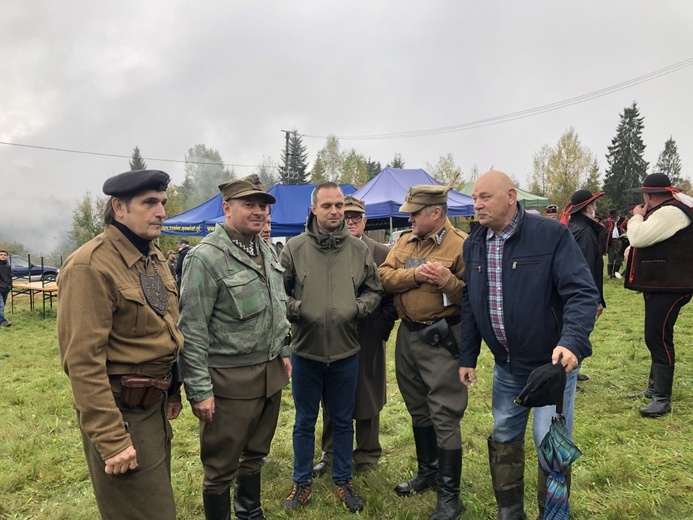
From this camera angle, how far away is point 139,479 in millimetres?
1921

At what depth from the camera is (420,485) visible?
3.29 m

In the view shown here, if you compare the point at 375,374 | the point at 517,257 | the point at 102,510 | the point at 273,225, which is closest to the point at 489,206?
the point at 517,257

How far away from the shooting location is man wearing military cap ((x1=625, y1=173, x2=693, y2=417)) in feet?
13.6

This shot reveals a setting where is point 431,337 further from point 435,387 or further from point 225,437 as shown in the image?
point 225,437

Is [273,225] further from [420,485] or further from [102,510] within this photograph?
[102,510]

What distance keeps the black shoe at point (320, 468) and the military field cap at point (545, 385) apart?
1993mm

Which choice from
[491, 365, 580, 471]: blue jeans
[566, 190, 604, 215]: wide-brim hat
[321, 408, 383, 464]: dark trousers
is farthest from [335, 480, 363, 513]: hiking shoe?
[566, 190, 604, 215]: wide-brim hat

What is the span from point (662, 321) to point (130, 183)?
4742 mm

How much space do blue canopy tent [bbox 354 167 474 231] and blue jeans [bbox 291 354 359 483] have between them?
8.49 meters

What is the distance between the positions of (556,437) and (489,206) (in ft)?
4.20

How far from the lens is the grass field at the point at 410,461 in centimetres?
303

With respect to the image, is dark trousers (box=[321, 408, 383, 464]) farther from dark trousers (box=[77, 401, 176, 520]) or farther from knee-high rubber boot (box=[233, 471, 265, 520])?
dark trousers (box=[77, 401, 176, 520])

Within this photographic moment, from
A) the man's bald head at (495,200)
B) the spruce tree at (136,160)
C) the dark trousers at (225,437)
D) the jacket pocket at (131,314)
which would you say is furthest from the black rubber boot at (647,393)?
the spruce tree at (136,160)

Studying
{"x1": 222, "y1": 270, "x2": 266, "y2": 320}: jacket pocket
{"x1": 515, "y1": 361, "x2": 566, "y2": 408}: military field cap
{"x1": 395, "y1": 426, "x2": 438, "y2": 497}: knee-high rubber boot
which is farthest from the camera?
{"x1": 395, "y1": 426, "x2": 438, "y2": 497}: knee-high rubber boot
